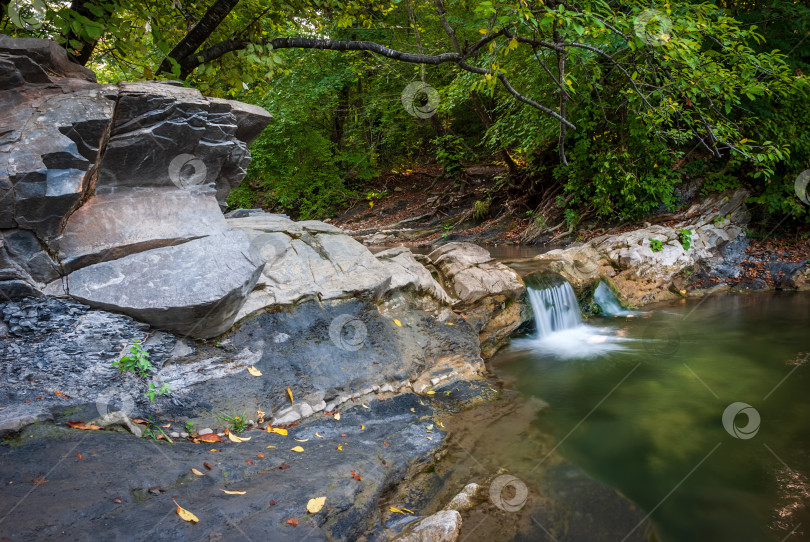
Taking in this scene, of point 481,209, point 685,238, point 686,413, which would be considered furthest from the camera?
point 481,209

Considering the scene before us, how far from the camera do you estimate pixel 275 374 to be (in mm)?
4340

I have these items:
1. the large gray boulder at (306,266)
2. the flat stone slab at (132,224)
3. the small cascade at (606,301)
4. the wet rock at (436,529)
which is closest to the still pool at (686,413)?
the small cascade at (606,301)

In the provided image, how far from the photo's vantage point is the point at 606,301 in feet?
29.9

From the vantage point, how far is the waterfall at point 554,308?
25.7 feet

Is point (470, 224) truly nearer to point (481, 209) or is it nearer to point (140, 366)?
point (481, 209)

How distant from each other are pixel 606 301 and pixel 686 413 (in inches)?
167

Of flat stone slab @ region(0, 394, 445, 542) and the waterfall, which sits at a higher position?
flat stone slab @ region(0, 394, 445, 542)

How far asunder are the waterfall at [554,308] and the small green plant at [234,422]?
523cm

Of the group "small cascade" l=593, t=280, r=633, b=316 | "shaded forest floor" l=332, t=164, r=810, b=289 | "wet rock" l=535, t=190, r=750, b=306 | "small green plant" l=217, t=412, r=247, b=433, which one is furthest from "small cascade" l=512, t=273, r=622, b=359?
"small green plant" l=217, t=412, r=247, b=433

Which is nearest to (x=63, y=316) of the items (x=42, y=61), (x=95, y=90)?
(x=95, y=90)

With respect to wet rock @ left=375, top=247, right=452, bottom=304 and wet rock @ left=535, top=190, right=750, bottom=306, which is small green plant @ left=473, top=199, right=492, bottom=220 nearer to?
wet rock @ left=535, top=190, right=750, bottom=306

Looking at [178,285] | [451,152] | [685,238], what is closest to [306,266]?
[178,285]

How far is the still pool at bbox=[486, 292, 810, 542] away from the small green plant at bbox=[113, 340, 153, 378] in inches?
123

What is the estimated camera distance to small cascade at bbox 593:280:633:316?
8969mm
